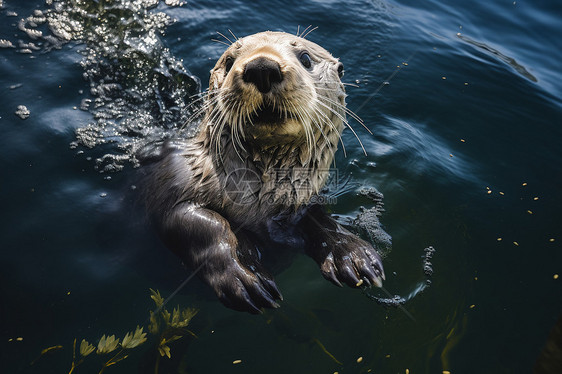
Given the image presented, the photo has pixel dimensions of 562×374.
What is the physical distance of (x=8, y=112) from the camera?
3.66 metres

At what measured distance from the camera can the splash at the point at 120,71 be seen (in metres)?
3.77

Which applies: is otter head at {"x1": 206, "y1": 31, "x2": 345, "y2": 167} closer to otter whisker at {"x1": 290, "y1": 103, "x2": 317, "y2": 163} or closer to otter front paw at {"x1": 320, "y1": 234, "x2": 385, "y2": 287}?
A: otter whisker at {"x1": 290, "y1": 103, "x2": 317, "y2": 163}

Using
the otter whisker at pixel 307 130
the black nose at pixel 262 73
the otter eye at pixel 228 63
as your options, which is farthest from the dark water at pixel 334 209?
the black nose at pixel 262 73

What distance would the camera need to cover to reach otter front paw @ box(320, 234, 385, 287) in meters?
2.62

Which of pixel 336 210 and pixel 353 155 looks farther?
pixel 353 155

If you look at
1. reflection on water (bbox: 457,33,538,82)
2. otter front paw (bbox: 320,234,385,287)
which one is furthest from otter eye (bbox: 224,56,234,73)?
reflection on water (bbox: 457,33,538,82)

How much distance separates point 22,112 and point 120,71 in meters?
1.02

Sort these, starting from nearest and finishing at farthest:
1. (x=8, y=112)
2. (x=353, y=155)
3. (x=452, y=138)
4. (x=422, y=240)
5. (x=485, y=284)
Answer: (x=485, y=284) → (x=422, y=240) → (x=8, y=112) → (x=353, y=155) → (x=452, y=138)

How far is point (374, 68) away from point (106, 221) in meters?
3.76

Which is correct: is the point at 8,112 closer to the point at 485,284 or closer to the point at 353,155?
the point at 353,155

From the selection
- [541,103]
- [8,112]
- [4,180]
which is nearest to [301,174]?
[4,180]

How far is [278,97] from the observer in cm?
226

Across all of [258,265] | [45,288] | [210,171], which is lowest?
[45,288]

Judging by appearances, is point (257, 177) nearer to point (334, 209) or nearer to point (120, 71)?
point (334, 209)
